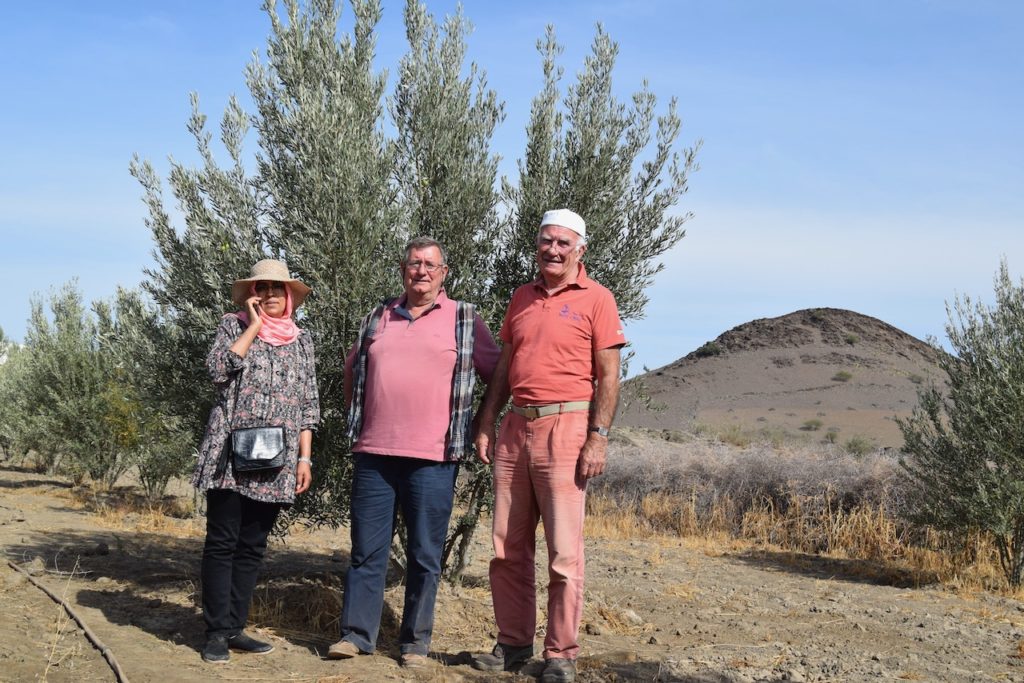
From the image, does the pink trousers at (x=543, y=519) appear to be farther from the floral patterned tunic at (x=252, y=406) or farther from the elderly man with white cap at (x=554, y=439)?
the floral patterned tunic at (x=252, y=406)

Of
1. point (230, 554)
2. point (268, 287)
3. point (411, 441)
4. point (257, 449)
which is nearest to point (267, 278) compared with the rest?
point (268, 287)

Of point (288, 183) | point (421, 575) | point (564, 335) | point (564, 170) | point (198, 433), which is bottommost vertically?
point (421, 575)

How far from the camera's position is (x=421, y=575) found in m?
5.50

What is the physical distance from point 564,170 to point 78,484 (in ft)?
41.0

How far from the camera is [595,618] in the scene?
26.2 ft

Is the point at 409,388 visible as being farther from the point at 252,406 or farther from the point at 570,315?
the point at 570,315

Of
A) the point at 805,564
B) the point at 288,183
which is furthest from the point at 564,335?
the point at 805,564

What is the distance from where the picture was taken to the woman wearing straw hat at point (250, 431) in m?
5.35

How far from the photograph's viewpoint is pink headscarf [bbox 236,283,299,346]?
5.54 metres

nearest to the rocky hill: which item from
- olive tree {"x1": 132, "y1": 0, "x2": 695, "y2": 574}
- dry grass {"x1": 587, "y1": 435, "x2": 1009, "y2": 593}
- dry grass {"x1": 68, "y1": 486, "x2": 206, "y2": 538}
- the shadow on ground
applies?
dry grass {"x1": 587, "y1": 435, "x2": 1009, "y2": 593}

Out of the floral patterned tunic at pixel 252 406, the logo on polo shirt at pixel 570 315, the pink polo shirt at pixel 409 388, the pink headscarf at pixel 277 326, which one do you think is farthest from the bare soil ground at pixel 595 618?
the logo on polo shirt at pixel 570 315

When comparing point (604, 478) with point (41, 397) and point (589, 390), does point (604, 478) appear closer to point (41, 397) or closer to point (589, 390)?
point (41, 397)

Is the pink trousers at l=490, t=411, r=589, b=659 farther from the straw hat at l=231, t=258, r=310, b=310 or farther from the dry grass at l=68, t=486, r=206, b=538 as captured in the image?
the dry grass at l=68, t=486, r=206, b=538

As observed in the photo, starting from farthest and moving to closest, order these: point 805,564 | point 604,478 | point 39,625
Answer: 1. point 604,478
2. point 805,564
3. point 39,625
